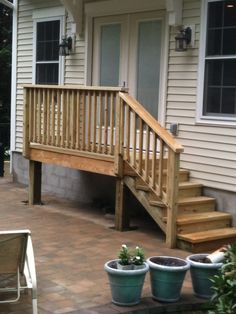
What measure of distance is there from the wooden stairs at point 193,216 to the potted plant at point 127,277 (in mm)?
1854

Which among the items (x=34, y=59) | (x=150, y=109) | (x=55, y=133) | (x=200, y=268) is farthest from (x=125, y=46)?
(x=200, y=268)

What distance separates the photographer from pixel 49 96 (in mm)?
8523

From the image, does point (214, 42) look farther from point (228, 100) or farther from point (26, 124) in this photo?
point (26, 124)

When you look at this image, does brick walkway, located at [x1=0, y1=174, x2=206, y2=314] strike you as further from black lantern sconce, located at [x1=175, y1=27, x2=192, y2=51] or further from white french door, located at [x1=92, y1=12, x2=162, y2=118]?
black lantern sconce, located at [x1=175, y1=27, x2=192, y2=51]

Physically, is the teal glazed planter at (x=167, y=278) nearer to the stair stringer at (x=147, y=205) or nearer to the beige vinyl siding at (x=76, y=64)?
the stair stringer at (x=147, y=205)

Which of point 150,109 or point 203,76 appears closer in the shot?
point 203,76

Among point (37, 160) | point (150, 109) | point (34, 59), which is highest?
point (34, 59)

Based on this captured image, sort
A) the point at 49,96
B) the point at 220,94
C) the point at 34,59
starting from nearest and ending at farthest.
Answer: the point at 220,94, the point at 49,96, the point at 34,59

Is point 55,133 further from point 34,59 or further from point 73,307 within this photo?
point 73,307

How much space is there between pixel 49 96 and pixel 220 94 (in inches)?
98.9

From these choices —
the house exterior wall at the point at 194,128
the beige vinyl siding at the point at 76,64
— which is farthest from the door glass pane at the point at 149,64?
the beige vinyl siding at the point at 76,64

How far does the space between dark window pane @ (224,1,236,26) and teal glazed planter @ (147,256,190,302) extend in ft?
11.6

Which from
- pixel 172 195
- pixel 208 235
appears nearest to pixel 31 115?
pixel 172 195

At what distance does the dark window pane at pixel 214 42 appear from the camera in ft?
24.2
